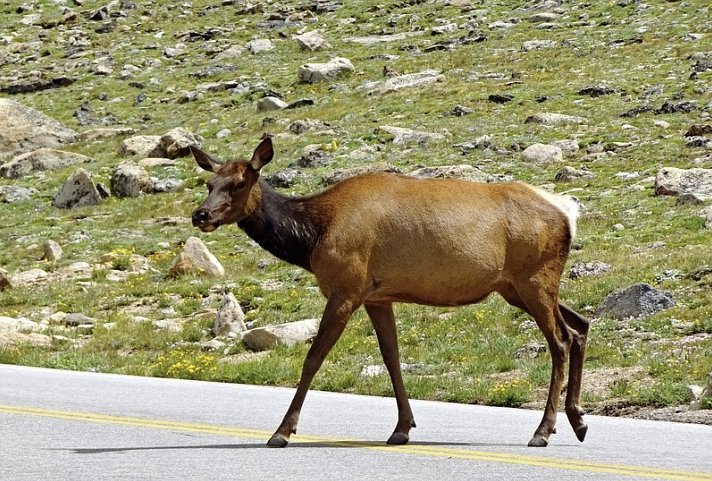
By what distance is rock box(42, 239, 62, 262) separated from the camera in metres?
29.2

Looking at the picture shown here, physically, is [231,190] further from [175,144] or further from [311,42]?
[311,42]

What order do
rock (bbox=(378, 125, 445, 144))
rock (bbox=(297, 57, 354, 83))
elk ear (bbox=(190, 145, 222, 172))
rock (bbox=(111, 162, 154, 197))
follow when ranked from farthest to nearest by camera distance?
rock (bbox=(297, 57, 354, 83))
rock (bbox=(378, 125, 445, 144))
rock (bbox=(111, 162, 154, 197))
elk ear (bbox=(190, 145, 222, 172))

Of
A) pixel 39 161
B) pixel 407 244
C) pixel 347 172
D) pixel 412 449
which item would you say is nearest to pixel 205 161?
pixel 407 244

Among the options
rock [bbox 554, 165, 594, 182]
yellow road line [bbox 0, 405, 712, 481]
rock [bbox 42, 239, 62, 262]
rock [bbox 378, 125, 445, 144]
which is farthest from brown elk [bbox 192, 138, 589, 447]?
rock [bbox 378, 125, 445, 144]

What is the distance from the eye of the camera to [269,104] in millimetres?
48531

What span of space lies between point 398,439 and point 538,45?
1839 inches

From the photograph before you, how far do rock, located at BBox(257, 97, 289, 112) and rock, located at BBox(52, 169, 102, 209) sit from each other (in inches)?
521

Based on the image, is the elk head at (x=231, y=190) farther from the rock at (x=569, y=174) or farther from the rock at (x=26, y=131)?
the rock at (x=26, y=131)

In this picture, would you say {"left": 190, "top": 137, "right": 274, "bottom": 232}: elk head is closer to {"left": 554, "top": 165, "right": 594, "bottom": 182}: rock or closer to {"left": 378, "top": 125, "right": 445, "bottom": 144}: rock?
{"left": 554, "top": 165, "right": 594, "bottom": 182}: rock

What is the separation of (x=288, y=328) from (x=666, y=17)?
41.6 meters

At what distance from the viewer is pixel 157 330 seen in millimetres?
20531

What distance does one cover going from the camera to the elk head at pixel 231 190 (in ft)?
31.9

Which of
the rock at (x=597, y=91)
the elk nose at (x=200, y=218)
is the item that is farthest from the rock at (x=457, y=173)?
the elk nose at (x=200, y=218)

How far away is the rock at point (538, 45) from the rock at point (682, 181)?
88.8 ft
